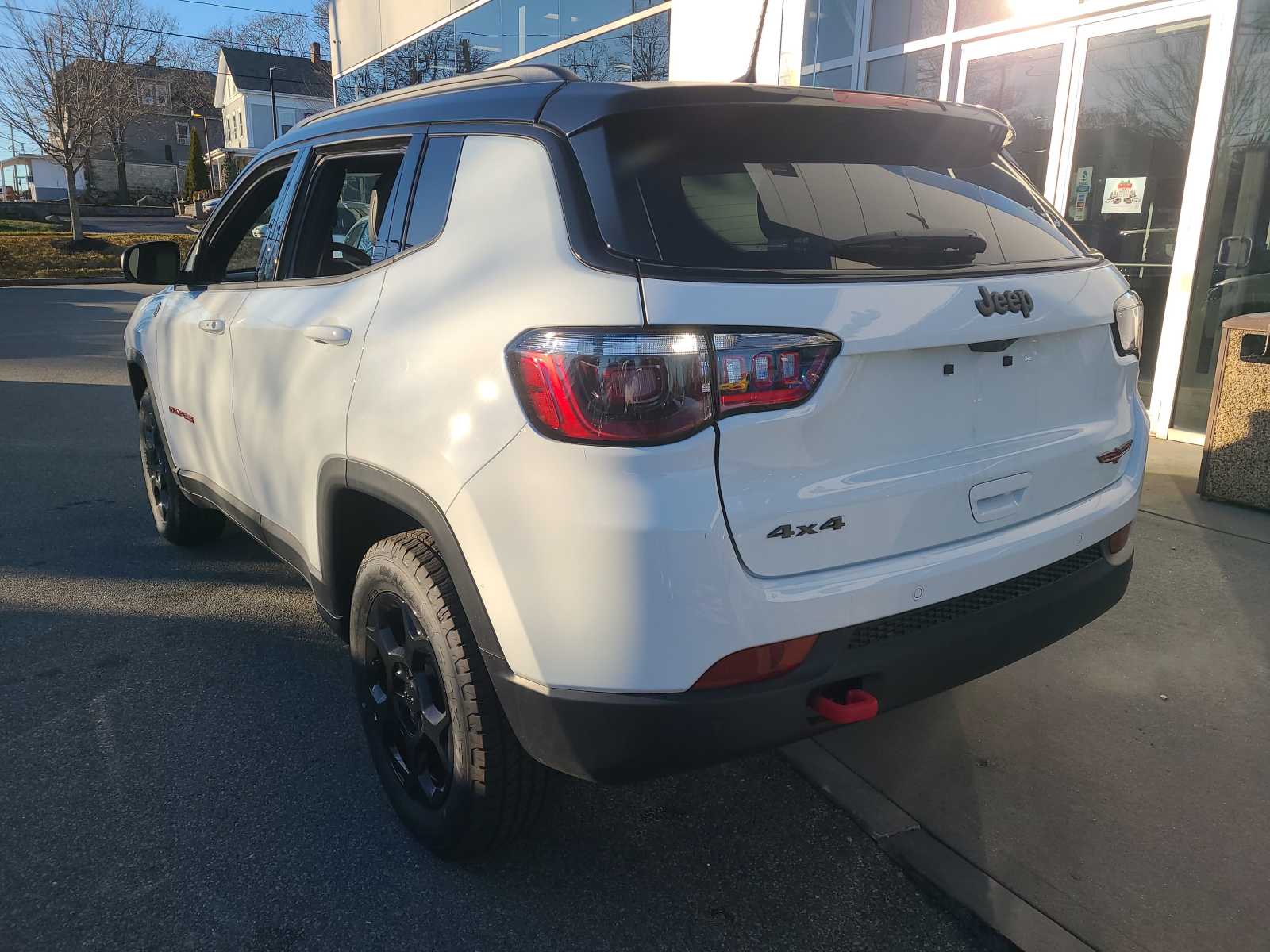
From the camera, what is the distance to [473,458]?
194cm

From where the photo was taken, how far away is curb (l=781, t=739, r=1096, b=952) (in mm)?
2150

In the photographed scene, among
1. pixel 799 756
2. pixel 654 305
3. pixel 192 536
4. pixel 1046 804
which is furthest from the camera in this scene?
pixel 192 536

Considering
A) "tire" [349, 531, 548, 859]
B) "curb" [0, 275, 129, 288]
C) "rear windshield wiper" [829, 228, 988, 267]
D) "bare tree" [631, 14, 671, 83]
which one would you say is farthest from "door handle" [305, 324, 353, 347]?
"curb" [0, 275, 129, 288]

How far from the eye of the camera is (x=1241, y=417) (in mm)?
4758

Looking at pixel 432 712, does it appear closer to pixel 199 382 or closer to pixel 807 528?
pixel 807 528

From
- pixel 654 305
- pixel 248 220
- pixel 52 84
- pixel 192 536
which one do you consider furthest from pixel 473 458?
pixel 52 84

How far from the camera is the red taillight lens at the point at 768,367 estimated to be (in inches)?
70.0

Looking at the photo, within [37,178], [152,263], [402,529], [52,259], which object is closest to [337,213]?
[402,529]

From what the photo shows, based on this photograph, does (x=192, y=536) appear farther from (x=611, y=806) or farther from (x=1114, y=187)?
(x=1114, y=187)

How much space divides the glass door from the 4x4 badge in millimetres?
5511

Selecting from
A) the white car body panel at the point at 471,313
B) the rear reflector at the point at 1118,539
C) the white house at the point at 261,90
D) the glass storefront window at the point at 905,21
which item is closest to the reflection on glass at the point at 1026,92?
the glass storefront window at the point at 905,21

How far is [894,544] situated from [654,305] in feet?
2.33

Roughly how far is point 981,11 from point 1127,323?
6.00 metres

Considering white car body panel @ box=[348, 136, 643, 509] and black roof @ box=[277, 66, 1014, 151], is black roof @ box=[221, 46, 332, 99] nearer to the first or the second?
black roof @ box=[277, 66, 1014, 151]
